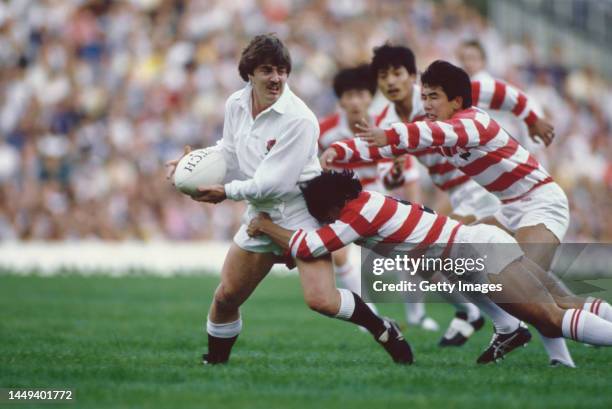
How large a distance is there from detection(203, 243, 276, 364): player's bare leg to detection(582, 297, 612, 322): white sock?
83.7 inches

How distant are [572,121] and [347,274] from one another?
39.2ft

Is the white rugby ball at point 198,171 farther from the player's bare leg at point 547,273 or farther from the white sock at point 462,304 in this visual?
the white sock at point 462,304

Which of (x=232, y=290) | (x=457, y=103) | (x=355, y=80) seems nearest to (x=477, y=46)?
(x=355, y=80)

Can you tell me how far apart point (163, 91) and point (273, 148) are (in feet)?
51.4

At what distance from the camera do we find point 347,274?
10992 mm

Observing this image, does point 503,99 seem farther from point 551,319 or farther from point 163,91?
point 163,91

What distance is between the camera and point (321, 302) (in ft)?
22.6

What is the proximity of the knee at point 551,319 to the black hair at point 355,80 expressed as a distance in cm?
395

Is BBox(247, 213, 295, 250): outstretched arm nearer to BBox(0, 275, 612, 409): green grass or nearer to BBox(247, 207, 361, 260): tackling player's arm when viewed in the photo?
BBox(247, 207, 361, 260): tackling player's arm

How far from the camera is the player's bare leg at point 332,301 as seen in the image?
6.91 meters

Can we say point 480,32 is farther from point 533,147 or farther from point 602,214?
point 533,147

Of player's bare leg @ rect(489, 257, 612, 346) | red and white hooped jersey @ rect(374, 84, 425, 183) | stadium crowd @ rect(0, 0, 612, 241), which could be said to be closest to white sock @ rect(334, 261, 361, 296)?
red and white hooped jersey @ rect(374, 84, 425, 183)

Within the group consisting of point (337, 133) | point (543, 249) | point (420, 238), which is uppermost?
point (337, 133)

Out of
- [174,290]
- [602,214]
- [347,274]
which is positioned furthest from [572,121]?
[347,274]
